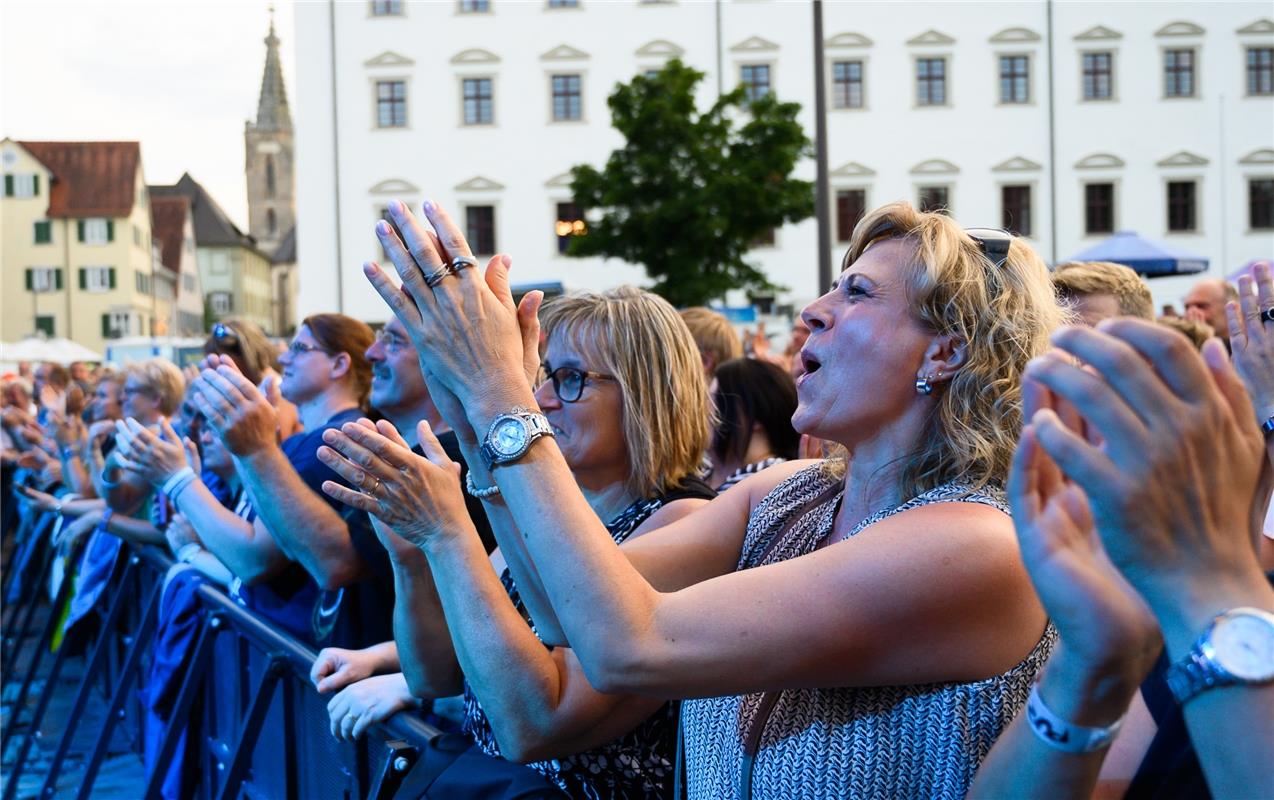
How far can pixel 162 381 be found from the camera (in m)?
7.46

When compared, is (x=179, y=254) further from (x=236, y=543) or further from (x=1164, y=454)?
(x=1164, y=454)

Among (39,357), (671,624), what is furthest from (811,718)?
(39,357)

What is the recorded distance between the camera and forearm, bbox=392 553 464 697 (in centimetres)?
287

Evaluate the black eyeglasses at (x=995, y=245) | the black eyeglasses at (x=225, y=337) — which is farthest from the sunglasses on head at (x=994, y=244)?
the black eyeglasses at (x=225, y=337)

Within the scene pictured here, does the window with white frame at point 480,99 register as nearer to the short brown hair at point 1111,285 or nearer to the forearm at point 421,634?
the short brown hair at point 1111,285

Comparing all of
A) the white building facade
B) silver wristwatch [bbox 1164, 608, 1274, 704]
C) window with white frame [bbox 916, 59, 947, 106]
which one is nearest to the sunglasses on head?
silver wristwatch [bbox 1164, 608, 1274, 704]

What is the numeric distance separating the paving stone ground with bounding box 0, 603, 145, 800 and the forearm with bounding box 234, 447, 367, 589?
2.49 m

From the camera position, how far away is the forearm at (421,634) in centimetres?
287

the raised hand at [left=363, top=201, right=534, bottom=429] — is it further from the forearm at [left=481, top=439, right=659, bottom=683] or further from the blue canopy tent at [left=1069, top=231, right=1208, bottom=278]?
the blue canopy tent at [left=1069, top=231, right=1208, bottom=278]

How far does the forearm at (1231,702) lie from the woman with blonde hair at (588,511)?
926mm

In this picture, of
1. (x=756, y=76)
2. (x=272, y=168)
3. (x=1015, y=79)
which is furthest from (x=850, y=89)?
(x=272, y=168)

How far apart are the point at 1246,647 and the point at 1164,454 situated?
20cm

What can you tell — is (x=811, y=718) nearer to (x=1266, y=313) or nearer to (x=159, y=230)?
(x=1266, y=313)

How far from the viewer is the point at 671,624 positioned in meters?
1.89
